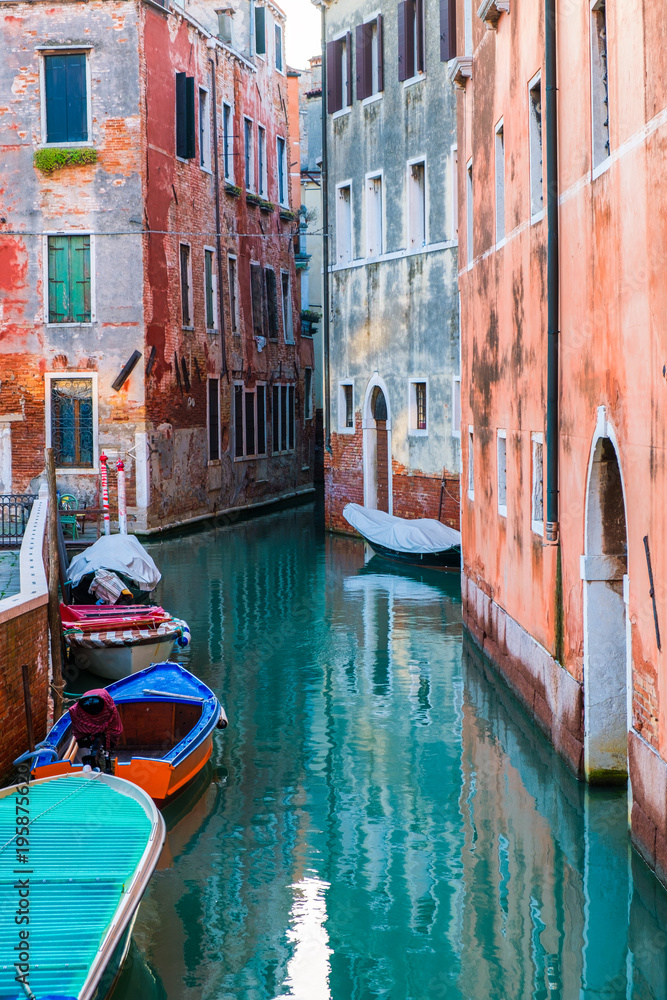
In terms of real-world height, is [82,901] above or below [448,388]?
below

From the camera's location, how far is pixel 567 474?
891 centimetres

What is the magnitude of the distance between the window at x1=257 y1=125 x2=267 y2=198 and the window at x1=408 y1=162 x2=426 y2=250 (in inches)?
349

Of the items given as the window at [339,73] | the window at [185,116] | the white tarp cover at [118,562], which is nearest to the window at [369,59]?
the window at [339,73]

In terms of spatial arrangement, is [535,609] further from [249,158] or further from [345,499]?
[249,158]

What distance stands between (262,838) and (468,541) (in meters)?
6.66

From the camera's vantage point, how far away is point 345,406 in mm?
22922

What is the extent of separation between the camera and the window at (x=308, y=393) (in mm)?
32375

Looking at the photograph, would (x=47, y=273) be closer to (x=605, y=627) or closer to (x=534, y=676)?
(x=534, y=676)

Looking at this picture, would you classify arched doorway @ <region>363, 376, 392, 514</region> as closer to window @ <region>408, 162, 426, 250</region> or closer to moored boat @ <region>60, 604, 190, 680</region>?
window @ <region>408, 162, 426, 250</region>

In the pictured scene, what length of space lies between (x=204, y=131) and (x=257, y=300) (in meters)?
4.50

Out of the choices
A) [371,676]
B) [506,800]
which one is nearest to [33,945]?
[506,800]

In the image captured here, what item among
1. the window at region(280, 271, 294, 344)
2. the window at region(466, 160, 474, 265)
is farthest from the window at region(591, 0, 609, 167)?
the window at region(280, 271, 294, 344)

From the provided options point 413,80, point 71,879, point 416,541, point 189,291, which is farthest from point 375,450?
point 71,879

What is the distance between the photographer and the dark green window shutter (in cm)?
2848
